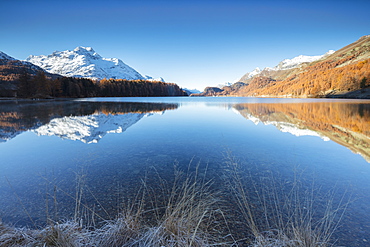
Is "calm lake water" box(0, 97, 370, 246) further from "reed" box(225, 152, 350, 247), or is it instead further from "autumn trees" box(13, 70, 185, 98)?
"autumn trees" box(13, 70, 185, 98)

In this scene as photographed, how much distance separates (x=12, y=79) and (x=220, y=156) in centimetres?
19667

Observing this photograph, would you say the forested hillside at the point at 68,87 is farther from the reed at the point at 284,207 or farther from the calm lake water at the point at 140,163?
the reed at the point at 284,207

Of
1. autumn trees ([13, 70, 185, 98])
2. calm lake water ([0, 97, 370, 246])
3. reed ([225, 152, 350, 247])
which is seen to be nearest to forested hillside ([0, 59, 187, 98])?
autumn trees ([13, 70, 185, 98])

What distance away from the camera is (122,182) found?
17.8 feet

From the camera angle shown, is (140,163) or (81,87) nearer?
(140,163)

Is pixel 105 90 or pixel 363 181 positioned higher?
pixel 105 90

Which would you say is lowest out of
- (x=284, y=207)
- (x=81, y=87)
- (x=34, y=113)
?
(x=284, y=207)

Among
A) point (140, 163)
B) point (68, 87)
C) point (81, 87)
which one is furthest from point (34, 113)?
point (81, 87)

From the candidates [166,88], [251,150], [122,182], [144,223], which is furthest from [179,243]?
[166,88]

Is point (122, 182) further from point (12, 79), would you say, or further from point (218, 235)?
point (12, 79)

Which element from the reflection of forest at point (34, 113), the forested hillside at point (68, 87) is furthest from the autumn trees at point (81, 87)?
the reflection of forest at point (34, 113)

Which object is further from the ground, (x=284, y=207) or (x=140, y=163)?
(x=140, y=163)

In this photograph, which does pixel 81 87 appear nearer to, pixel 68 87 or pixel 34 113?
pixel 68 87

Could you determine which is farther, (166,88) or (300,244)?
(166,88)
